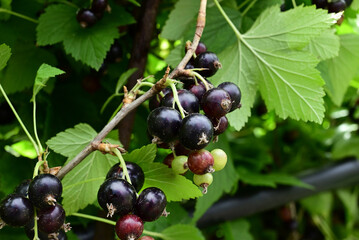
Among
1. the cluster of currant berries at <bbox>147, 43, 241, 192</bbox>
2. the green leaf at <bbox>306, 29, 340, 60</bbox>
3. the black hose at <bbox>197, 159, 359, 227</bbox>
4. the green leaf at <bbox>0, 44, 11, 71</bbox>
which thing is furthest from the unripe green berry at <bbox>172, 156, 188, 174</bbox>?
the black hose at <bbox>197, 159, 359, 227</bbox>

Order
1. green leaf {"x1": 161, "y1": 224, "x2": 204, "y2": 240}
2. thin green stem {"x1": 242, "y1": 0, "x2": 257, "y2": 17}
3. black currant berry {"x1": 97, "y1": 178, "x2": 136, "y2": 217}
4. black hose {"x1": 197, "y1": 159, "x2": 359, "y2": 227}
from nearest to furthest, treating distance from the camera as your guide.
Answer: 1. black currant berry {"x1": 97, "y1": 178, "x2": 136, "y2": 217}
2. green leaf {"x1": 161, "y1": 224, "x2": 204, "y2": 240}
3. thin green stem {"x1": 242, "y1": 0, "x2": 257, "y2": 17}
4. black hose {"x1": 197, "y1": 159, "x2": 359, "y2": 227}

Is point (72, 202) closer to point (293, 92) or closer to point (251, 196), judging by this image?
point (293, 92)

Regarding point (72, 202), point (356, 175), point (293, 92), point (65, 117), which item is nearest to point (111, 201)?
point (72, 202)

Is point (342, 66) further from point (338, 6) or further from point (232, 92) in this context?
point (232, 92)

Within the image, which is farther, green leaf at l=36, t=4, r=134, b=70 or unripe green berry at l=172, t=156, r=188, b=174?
green leaf at l=36, t=4, r=134, b=70

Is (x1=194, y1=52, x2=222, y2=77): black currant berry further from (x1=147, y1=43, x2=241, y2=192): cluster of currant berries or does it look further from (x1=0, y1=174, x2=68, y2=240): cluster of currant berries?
(x1=0, y1=174, x2=68, y2=240): cluster of currant berries

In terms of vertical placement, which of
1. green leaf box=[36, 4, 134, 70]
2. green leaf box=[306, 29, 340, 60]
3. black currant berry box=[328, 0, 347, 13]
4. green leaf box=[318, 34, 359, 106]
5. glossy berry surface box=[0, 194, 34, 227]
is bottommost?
green leaf box=[318, 34, 359, 106]

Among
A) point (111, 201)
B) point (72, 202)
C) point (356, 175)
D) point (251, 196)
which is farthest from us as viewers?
point (356, 175)

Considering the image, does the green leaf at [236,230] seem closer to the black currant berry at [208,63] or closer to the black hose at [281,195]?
the black hose at [281,195]
